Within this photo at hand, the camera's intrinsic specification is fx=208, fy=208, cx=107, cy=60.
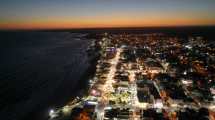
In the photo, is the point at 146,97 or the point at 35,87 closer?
the point at 146,97

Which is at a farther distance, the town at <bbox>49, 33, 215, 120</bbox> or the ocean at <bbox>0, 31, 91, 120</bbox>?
the ocean at <bbox>0, 31, 91, 120</bbox>

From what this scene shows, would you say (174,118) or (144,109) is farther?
(144,109)

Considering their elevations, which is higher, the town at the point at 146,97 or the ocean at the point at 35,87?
the town at the point at 146,97

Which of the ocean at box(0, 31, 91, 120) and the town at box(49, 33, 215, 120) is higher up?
the town at box(49, 33, 215, 120)

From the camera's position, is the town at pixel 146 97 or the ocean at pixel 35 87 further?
the ocean at pixel 35 87

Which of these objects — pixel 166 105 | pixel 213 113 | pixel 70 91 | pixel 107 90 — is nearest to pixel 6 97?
pixel 70 91

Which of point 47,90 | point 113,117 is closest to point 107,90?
point 113,117

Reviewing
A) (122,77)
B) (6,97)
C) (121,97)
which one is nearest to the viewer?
(121,97)

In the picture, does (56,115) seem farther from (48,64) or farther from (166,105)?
(48,64)

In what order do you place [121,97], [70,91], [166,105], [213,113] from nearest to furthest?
1. [213,113]
2. [166,105]
3. [121,97]
4. [70,91]

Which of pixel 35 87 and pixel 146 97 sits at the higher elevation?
pixel 146 97
